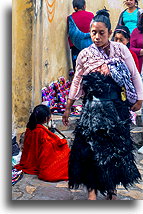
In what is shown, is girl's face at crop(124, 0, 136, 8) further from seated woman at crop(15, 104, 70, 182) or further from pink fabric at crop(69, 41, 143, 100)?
seated woman at crop(15, 104, 70, 182)

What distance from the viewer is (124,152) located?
9.23 feet

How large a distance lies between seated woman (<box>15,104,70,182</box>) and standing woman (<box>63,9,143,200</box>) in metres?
0.46

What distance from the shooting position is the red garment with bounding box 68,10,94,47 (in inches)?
119

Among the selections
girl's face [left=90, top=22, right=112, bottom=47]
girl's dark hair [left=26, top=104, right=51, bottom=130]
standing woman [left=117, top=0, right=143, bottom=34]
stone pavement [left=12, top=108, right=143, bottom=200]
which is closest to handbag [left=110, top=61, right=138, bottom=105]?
girl's face [left=90, top=22, right=112, bottom=47]

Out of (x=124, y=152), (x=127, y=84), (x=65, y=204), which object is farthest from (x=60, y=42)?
(x=65, y=204)

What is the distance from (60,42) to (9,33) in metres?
0.49

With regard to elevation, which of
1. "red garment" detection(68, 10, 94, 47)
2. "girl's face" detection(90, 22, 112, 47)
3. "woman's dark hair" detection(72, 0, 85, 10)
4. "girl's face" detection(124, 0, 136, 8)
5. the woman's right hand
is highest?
"girl's face" detection(124, 0, 136, 8)

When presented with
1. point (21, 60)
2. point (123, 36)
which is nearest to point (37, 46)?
point (21, 60)

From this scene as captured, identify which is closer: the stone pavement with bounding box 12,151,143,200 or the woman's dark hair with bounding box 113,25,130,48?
the stone pavement with bounding box 12,151,143,200

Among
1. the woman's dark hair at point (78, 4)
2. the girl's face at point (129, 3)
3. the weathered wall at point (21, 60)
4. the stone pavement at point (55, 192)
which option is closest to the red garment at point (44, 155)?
the stone pavement at point (55, 192)

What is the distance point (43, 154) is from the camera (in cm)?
333

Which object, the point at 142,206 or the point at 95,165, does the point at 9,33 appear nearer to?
the point at 95,165

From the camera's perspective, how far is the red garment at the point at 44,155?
10.7 ft

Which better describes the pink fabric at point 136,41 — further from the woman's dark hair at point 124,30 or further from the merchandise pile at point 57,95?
the merchandise pile at point 57,95
